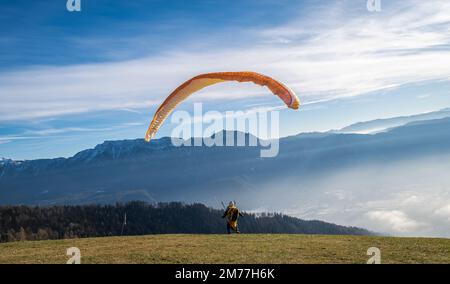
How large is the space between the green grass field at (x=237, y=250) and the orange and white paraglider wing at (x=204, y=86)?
22.2 feet

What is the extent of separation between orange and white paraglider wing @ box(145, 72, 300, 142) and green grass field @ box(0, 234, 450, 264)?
676 cm

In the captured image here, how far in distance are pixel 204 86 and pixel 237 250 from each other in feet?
30.1

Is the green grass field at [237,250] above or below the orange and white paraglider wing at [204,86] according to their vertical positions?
below

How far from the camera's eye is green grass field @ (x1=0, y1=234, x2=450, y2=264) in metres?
22.0

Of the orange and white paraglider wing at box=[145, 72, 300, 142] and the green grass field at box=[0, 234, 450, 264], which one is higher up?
the orange and white paraglider wing at box=[145, 72, 300, 142]

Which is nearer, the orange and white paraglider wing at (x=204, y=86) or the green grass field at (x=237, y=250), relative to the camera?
the orange and white paraglider wing at (x=204, y=86)

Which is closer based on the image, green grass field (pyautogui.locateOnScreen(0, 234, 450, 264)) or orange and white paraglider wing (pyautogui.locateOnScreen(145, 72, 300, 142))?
orange and white paraglider wing (pyautogui.locateOnScreen(145, 72, 300, 142))

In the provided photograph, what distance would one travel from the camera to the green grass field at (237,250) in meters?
22.0

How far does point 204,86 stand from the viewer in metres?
23.0

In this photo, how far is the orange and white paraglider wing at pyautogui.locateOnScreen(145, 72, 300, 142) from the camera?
20078 mm
